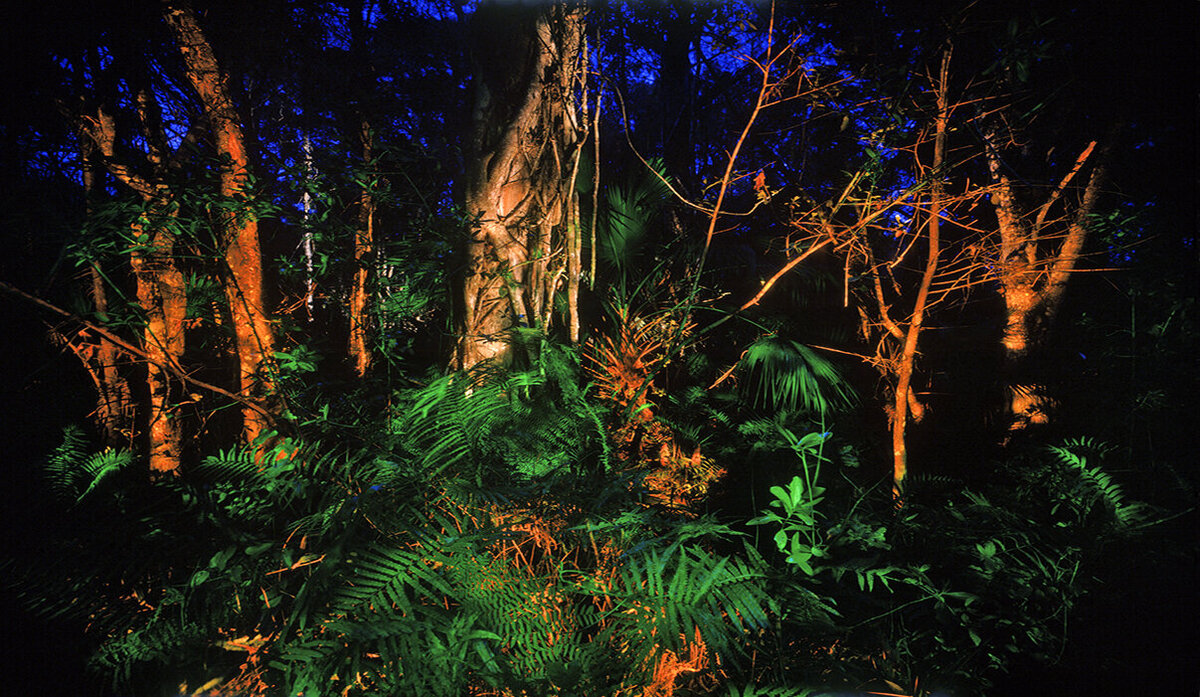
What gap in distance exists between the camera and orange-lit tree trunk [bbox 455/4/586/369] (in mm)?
1409

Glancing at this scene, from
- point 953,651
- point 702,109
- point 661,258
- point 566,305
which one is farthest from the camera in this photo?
point 702,109

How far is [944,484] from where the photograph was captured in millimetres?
1980

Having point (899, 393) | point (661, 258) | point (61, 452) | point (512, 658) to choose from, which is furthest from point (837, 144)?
point (61, 452)

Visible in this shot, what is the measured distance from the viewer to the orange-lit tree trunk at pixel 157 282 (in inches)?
55.1

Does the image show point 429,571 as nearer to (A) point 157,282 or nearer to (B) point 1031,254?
(A) point 157,282

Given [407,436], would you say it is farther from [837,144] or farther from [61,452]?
[837,144]

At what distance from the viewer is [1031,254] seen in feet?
7.08

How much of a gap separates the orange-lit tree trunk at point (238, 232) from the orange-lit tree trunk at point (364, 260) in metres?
0.33

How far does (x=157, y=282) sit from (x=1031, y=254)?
3.72 meters

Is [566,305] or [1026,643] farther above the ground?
[566,305]

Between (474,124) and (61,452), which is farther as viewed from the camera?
(61,452)

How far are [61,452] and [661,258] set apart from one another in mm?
2499

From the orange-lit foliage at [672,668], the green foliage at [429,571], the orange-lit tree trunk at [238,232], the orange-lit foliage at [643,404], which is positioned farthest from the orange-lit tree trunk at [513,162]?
the orange-lit foliage at [672,668]

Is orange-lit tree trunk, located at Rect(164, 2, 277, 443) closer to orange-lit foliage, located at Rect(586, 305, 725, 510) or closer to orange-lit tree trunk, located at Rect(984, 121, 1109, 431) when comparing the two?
orange-lit foliage, located at Rect(586, 305, 725, 510)
